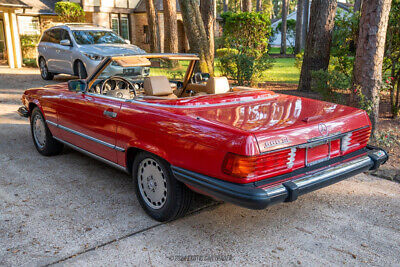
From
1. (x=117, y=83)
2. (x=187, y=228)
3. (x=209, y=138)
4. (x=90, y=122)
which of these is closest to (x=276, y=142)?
(x=209, y=138)

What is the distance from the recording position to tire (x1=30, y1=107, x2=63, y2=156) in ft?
18.5

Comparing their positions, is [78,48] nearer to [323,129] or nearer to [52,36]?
[52,36]

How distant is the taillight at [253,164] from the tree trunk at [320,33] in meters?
8.02

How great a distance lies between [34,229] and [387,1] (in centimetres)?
589

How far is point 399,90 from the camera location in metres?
7.76

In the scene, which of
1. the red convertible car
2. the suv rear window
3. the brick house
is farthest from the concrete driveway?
the brick house

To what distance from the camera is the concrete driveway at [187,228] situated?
3211 mm

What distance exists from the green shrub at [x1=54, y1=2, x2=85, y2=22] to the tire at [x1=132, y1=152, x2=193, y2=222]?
1926cm

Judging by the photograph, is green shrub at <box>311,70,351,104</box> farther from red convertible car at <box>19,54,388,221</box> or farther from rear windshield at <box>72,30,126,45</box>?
rear windshield at <box>72,30,126,45</box>

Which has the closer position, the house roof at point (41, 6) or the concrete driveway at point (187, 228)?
the concrete driveway at point (187, 228)

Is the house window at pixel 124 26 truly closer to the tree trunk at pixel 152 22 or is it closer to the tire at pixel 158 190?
the tree trunk at pixel 152 22

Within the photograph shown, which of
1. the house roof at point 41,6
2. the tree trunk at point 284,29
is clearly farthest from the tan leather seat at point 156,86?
the tree trunk at point 284,29

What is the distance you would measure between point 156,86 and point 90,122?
89 centimetres

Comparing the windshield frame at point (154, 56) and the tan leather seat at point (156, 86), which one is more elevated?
the windshield frame at point (154, 56)
